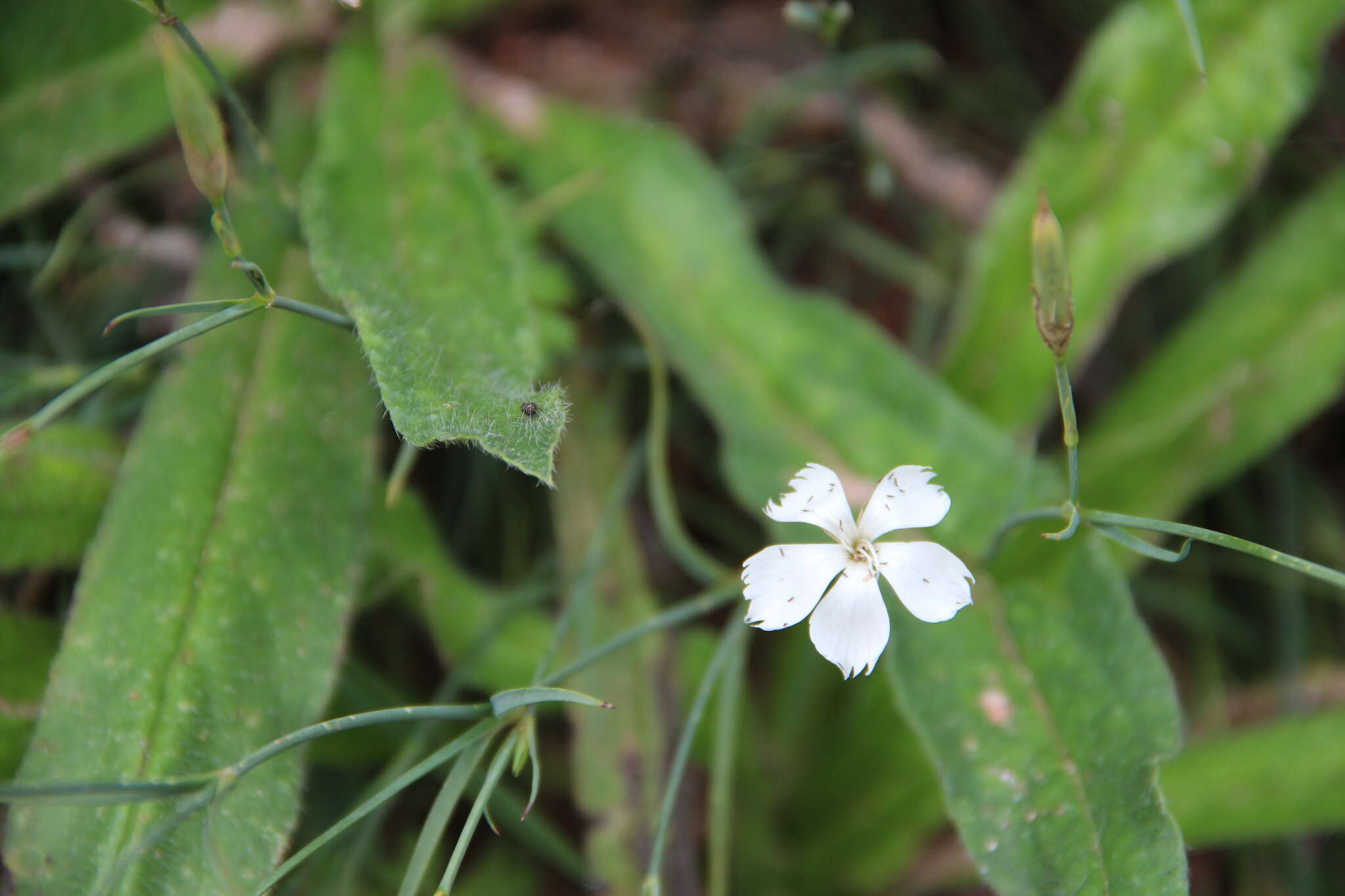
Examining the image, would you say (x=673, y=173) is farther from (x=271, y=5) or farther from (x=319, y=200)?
(x=271, y=5)

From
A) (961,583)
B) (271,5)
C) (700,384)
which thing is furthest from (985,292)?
(271,5)

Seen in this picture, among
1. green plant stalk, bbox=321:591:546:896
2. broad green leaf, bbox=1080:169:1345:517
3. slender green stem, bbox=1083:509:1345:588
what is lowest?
green plant stalk, bbox=321:591:546:896

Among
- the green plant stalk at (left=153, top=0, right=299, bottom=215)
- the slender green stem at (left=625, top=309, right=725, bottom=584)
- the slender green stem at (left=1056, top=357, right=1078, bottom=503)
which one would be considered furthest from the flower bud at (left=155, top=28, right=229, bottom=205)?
the slender green stem at (left=1056, top=357, right=1078, bottom=503)

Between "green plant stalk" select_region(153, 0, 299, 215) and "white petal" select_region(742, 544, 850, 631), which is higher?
"green plant stalk" select_region(153, 0, 299, 215)

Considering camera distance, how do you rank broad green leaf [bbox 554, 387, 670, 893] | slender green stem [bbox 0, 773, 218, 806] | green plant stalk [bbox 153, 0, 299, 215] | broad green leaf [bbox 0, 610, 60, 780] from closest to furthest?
slender green stem [bbox 0, 773, 218, 806] → green plant stalk [bbox 153, 0, 299, 215] → broad green leaf [bbox 0, 610, 60, 780] → broad green leaf [bbox 554, 387, 670, 893]

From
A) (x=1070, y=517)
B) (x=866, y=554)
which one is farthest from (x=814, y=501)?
(x=1070, y=517)

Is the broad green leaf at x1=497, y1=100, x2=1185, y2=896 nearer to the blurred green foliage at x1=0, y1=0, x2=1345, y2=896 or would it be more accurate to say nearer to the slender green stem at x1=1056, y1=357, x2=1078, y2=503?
the blurred green foliage at x1=0, y1=0, x2=1345, y2=896

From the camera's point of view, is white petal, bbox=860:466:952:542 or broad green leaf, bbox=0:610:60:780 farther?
broad green leaf, bbox=0:610:60:780
